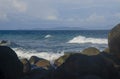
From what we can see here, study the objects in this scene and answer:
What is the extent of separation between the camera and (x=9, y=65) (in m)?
11.5

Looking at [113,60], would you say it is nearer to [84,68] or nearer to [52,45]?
[84,68]

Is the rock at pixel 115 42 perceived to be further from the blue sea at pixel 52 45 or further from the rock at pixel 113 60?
the blue sea at pixel 52 45

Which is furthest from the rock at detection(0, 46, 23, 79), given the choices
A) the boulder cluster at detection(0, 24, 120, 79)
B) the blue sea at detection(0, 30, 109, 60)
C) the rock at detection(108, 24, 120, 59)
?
the blue sea at detection(0, 30, 109, 60)

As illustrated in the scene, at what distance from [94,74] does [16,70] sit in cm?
251

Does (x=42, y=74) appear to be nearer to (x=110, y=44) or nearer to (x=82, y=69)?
(x=82, y=69)

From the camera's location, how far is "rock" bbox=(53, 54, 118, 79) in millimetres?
10055

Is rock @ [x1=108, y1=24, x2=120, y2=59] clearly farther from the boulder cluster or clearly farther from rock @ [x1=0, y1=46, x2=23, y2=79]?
rock @ [x1=0, y1=46, x2=23, y2=79]

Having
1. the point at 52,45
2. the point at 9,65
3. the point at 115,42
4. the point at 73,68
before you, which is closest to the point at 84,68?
the point at 73,68

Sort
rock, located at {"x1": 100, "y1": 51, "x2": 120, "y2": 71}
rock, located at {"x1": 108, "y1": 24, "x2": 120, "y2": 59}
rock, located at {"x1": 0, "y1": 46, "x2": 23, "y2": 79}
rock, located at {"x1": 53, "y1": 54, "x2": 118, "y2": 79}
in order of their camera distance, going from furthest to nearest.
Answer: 1. rock, located at {"x1": 108, "y1": 24, "x2": 120, "y2": 59}
2. rock, located at {"x1": 100, "y1": 51, "x2": 120, "y2": 71}
3. rock, located at {"x1": 0, "y1": 46, "x2": 23, "y2": 79}
4. rock, located at {"x1": 53, "y1": 54, "x2": 118, "y2": 79}

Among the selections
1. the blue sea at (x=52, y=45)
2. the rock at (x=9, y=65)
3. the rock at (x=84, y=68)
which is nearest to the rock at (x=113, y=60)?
the rock at (x=84, y=68)

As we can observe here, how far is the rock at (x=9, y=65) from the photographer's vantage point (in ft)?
37.0

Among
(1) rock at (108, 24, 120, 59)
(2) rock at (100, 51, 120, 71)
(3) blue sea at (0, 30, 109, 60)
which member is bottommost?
(3) blue sea at (0, 30, 109, 60)

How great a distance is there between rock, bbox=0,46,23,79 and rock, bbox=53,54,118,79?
65.0 inches

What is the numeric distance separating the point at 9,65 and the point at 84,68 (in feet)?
7.66
